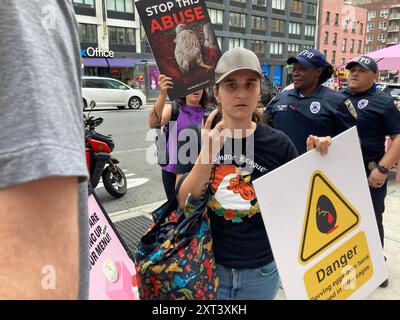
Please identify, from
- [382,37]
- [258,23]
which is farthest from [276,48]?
[382,37]

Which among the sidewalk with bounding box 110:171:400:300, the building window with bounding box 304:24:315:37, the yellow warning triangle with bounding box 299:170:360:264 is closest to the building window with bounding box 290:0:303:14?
the building window with bounding box 304:24:315:37

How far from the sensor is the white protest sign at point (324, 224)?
60.3 inches

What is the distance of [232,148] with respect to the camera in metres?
1.81

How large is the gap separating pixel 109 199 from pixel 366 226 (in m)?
4.09

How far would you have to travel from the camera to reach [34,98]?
1.50 ft

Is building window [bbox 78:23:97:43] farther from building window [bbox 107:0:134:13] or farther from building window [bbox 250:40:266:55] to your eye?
building window [bbox 250:40:266:55]

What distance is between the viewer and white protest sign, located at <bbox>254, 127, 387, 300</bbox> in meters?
1.53

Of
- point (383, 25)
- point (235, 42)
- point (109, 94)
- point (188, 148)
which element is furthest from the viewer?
point (383, 25)

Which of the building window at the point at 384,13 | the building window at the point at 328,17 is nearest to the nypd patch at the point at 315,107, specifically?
the building window at the point at 328,17

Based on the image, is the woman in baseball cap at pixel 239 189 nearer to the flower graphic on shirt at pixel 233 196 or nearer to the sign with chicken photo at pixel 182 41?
the flower graphic on shirt at pixel 233 196

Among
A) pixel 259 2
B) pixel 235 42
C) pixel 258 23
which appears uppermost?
pixel 259 2

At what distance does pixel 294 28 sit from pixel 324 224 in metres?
55.1

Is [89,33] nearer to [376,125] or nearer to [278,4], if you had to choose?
[278,4]
